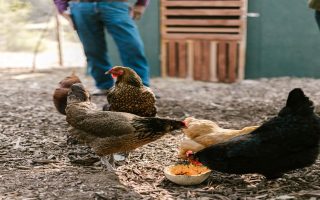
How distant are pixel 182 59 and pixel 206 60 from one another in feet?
1.45

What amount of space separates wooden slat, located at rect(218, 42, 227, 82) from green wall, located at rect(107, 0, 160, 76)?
1134 mm

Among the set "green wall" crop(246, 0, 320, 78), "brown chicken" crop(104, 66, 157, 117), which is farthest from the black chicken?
"green wall" crop(246, 0, 320, 78)

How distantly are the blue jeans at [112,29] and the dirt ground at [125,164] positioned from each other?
0.70 meters

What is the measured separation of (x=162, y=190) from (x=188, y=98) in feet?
12.3

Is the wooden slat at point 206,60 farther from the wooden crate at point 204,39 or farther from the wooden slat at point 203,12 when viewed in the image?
the wooden slat at point 203,12

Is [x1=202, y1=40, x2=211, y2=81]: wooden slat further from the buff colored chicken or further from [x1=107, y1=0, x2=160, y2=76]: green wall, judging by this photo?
the buff colored chicken

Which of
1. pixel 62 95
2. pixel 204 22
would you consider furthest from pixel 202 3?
pixel 62 95

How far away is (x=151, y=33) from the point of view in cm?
897

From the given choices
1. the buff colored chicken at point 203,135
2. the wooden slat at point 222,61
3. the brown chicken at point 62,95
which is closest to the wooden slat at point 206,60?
the wooden slat at point 222,61

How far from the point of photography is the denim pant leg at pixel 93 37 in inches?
238

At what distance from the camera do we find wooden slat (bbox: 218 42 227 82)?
867 cm

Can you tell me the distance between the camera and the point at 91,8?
5969mm

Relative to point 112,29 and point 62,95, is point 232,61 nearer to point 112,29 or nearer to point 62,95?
point 112,29

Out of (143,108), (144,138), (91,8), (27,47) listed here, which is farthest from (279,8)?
(27,47)
